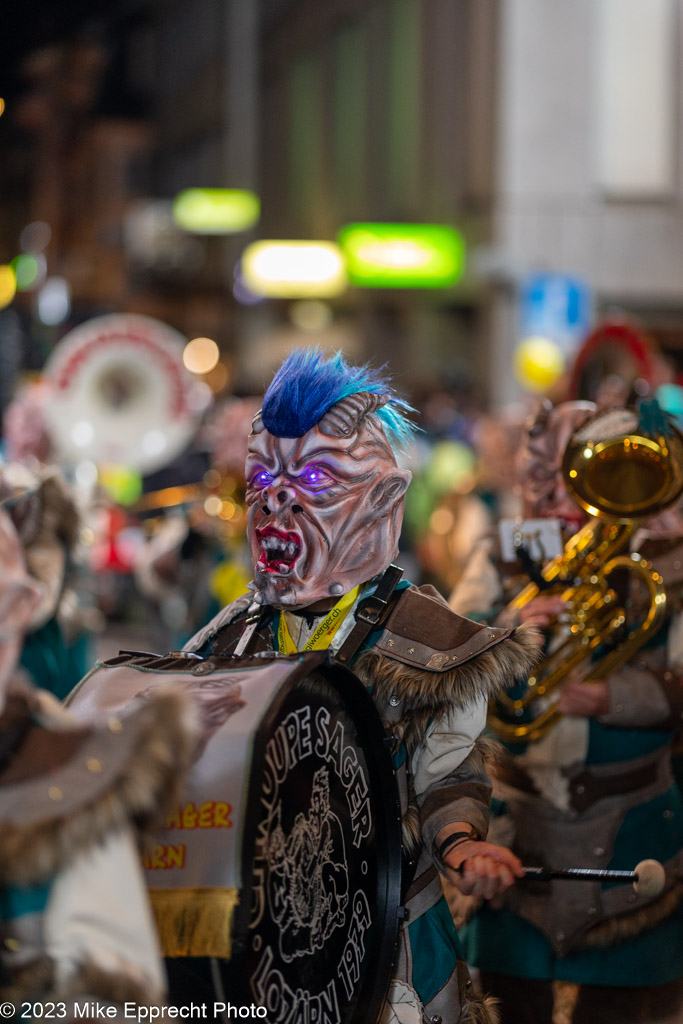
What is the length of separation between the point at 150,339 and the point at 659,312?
11.1 m

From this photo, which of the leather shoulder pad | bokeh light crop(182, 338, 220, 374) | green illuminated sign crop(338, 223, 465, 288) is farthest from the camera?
green illuminated sign crop(338, 223, 465, 288)

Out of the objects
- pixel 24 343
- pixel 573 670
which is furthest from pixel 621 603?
pixel 24 343

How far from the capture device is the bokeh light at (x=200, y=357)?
1845 centimetres

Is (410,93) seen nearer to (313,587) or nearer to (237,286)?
(237,286)

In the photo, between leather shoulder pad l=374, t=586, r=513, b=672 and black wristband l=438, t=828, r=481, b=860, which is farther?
leather shoulder pad l=374, t=586, r=513, b=672

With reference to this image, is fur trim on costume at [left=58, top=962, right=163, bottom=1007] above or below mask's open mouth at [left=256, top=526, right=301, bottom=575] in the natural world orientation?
below

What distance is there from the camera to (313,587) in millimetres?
2723

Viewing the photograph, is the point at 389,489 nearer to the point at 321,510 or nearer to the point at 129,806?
the point at 321,510

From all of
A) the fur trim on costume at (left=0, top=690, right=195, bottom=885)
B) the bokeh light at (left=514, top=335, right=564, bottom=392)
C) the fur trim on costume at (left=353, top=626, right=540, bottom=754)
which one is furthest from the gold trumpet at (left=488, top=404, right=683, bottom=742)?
the bokeh light at (left=514, top=335, right=564, bottom=392)

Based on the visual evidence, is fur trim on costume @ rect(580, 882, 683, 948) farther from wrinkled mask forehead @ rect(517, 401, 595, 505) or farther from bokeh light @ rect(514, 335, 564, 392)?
bokeh light @ rect(514, 335, 564, 392)

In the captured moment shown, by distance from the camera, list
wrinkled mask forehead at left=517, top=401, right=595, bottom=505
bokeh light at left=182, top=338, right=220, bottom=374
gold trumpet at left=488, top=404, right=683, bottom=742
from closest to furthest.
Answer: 1. gold trumpet at left=488, top=404, right=683, bottom=742
2. wrinkled mask forehead at left=517, top=401, right=595, bottom=505
3. bokeh light at left=182, top=338, right=220, bottom=374

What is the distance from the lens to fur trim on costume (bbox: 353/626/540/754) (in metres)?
2.60

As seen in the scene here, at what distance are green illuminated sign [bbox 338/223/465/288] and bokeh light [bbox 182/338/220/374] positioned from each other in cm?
235

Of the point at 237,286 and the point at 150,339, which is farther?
the point at 237,286
